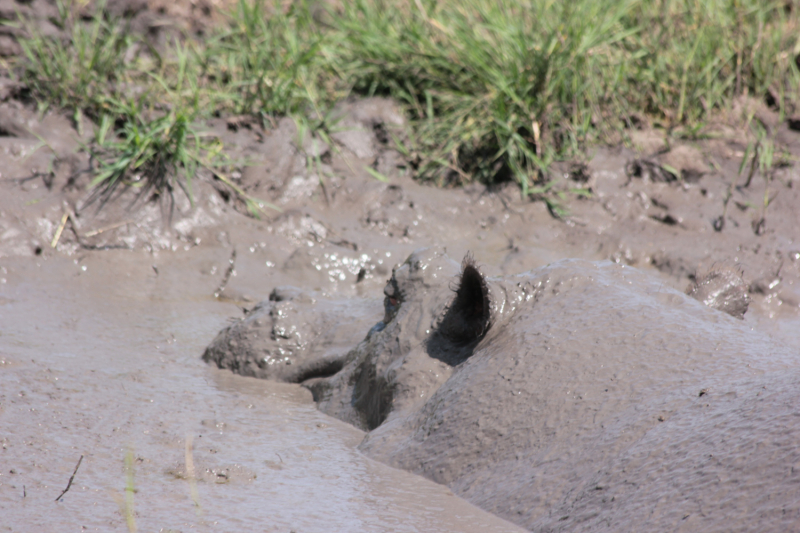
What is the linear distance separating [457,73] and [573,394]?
403 cm

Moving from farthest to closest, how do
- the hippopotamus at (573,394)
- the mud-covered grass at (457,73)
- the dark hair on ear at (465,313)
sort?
the mud-covered grass at (457,73)
the dark hair on ear at (465,313)
the hippopotamus at (573,394)

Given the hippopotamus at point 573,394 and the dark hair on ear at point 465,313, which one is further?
the dark hair on ear at point 465,313

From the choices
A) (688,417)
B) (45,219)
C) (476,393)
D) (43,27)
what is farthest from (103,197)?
(688,417)

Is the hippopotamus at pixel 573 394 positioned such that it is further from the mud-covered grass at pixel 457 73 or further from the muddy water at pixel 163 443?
the mud-covered grass at pixel 457 73

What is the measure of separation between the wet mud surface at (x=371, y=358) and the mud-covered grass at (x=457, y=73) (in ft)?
0.89

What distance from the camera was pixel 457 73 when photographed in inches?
230

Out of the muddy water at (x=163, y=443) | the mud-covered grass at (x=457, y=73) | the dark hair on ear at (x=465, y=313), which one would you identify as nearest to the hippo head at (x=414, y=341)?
the dark hair on ear at (x=465, y=313)

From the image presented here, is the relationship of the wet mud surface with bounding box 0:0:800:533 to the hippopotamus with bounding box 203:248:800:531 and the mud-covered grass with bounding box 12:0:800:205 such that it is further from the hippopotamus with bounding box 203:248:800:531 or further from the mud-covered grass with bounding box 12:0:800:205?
the mud-covered grass with bounding box 12:0:800:205

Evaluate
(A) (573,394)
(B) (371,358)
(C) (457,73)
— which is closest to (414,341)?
(B) (371,358)

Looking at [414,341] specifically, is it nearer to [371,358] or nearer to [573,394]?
[371,358]

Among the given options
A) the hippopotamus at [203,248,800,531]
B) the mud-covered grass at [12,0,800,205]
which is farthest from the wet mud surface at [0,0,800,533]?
the mud-covered grass at [12,0,800,205]

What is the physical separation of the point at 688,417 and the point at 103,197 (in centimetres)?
395

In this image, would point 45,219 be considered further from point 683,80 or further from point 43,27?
point 683,80

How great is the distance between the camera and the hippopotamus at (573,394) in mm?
1761
